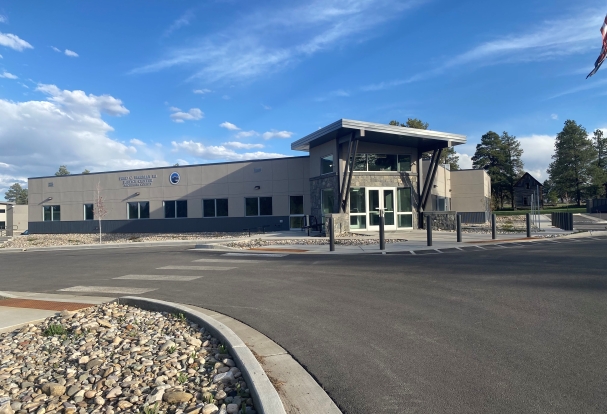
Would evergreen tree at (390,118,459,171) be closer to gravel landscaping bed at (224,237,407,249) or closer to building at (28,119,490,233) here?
building at (28,119,490,233)

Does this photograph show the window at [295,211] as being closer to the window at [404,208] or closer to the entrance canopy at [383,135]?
the entrance canopy at [383,135]

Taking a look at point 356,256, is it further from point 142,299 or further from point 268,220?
point 268,220

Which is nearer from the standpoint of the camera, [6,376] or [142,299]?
[6,376]

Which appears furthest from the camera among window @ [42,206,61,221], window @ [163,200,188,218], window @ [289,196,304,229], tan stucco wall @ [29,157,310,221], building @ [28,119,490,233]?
Answer: window @ [42,206,61,221]

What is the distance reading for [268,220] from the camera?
101ft

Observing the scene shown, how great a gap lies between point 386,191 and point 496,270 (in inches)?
611

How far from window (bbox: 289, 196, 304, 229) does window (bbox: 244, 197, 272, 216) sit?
1.67 metres

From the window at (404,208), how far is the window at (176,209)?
663 inches

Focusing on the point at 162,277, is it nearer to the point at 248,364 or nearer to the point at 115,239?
the point at 248,364

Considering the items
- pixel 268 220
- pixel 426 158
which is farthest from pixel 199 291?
pixel 426 158

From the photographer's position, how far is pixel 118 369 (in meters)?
4.62

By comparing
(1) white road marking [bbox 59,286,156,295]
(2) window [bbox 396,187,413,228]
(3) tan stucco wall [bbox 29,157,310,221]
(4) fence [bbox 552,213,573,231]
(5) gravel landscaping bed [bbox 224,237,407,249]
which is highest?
(3) tan stucco wall [bbox 29,157,310,221]

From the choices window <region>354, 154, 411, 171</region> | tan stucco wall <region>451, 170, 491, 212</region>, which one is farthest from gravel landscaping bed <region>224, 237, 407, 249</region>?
tan stucco wall <region>451, 170, 491, 212</region>

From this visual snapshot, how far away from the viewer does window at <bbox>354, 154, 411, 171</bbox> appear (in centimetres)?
2508
